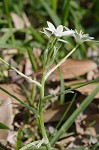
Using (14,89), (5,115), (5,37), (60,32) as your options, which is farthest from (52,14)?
(60,32)

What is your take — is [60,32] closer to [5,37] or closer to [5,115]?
[5,115]

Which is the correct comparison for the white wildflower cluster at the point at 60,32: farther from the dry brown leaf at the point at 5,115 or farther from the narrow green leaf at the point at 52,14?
the narrow green leaf at the point at 52,14

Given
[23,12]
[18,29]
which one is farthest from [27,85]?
[23,12]

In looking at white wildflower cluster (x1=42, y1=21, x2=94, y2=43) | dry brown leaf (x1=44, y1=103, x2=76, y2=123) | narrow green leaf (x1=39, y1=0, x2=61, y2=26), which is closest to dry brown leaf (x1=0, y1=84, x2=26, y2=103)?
dry brown leaf (x1=44, y1=103, x2=76, y2=123)

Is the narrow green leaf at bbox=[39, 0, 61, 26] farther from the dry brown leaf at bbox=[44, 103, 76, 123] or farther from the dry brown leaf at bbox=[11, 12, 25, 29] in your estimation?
the dry brown leaf at bbox=[44, 103, 76, 123]

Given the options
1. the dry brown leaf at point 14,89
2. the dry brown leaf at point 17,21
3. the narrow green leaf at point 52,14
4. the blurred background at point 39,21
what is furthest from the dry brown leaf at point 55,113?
the dry brown leaf at point 17,21

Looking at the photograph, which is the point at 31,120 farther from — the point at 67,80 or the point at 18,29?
the point at 18,29
